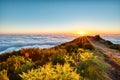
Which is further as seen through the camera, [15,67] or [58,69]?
[15,67]

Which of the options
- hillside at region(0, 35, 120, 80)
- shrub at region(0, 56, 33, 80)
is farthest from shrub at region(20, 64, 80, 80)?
shrub at region(0, 56, 33, 80)

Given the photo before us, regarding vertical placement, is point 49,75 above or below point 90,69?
above

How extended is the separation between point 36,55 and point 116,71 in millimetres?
4707

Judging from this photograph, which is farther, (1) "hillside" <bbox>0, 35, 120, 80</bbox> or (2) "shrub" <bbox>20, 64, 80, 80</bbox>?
(1) "hillside" <bbox>0, 35, 120, 80</bbox>

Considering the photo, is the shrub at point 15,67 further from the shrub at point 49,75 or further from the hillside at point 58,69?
the shrub at point 49,75

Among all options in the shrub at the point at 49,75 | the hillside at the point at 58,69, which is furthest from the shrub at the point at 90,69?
the shrub at the point at 49,75

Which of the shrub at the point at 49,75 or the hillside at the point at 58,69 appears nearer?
the shrub at the point at 49,75

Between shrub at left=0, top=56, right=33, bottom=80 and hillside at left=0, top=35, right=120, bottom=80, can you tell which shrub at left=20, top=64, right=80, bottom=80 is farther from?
shrub at left=0, top=56, right=33, bottom=80

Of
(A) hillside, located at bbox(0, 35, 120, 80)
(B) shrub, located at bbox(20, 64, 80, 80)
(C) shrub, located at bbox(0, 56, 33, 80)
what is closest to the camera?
(B) shrub, located at bbox(20, 64, 80, 80)

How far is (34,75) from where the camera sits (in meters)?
9.37

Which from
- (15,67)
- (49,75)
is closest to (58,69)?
(49,75)

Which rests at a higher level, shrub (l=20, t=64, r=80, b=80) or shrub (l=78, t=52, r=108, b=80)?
shrub (l=20, t=64, r=80, b=80)

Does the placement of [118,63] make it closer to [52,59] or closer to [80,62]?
[80,62]

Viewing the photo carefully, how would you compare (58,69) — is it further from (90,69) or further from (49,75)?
(90,69)
